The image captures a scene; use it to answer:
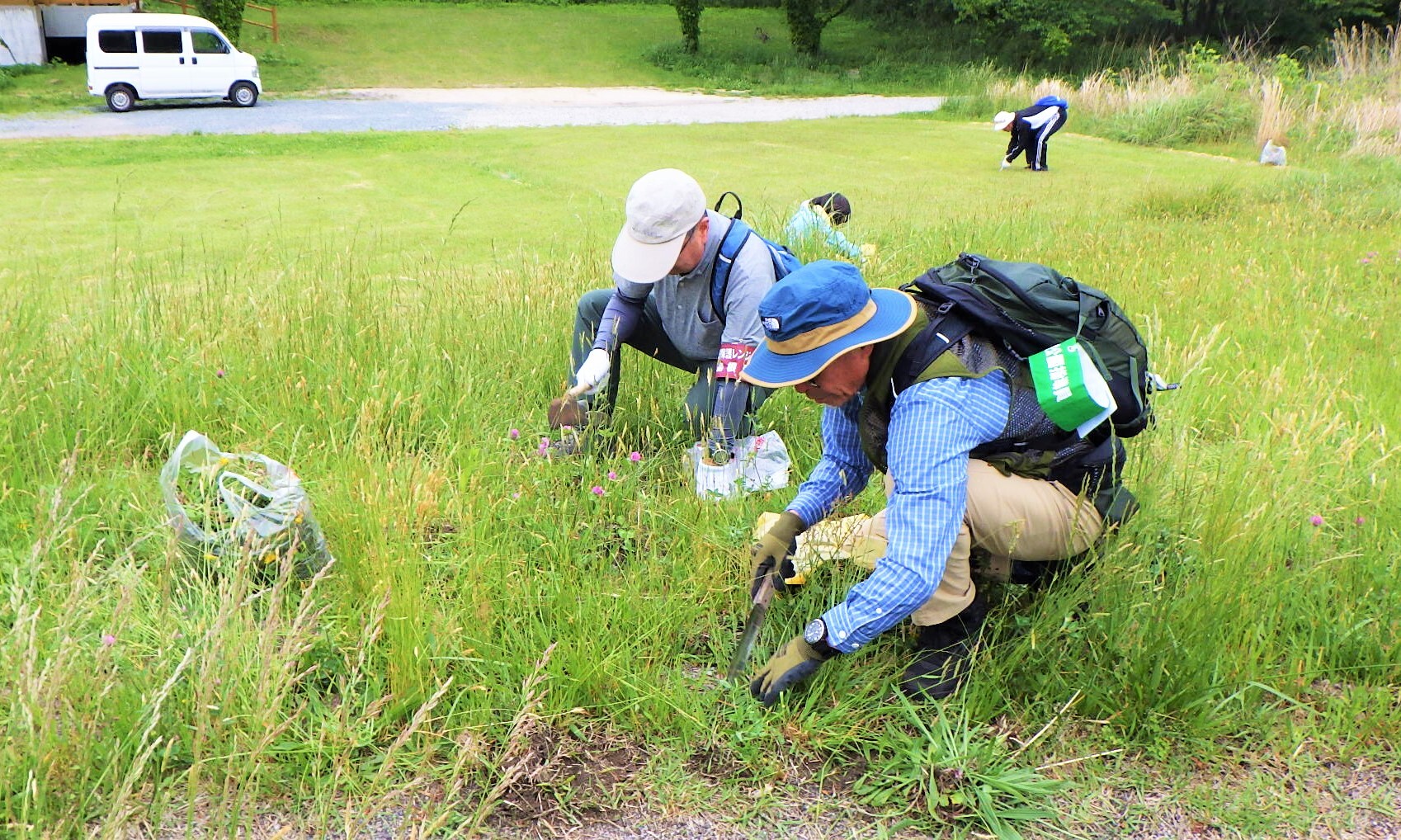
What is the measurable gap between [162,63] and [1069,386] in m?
20.0

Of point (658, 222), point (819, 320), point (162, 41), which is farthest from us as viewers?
point (162, 41)

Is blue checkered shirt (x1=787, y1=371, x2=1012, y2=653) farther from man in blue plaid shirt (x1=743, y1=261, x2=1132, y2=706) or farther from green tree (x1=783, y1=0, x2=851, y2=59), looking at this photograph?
green tree (x1=783, y1=0, x2=851, y2=59)

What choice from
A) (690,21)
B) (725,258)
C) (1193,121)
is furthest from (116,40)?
(725,258)

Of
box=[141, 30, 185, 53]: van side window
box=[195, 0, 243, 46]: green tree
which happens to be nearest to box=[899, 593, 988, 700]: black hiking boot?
box=[141, 30, 185, 53]: van side window

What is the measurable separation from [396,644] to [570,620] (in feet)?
1.41

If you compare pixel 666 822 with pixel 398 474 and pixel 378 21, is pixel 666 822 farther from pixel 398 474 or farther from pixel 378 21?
pixel 378 21

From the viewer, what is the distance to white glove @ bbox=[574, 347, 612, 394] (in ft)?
12.1

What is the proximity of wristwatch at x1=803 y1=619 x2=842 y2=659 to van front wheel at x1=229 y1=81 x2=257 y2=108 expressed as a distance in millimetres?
19308

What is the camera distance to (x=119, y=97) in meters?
17.8

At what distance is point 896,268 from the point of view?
5.99 metres

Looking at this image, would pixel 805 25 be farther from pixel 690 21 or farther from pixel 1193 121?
pixel 1193 121

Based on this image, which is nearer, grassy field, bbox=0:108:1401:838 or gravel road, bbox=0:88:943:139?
grassy field, bbox=0:108:1401:838

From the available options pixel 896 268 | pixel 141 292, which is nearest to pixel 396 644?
pixel 141 292

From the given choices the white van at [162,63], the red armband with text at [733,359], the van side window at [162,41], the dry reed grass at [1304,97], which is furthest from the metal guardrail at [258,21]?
the red armband with text at [733,359]
